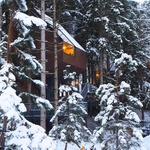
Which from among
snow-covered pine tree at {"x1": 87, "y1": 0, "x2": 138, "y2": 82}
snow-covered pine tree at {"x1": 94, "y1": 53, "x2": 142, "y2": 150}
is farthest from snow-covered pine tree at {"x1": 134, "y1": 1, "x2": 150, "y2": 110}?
snow-covered pine tree at {"x1": 94, "y1": 53, "x2": 142, "y2": 150}

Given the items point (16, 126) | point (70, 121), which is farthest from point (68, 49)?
point (16, 126)

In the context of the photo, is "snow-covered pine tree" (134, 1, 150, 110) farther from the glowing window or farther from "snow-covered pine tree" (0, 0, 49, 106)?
"snow-covered pine tree" (0, 0, 49, 106)

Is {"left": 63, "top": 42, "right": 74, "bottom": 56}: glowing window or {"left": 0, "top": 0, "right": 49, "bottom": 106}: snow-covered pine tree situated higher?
{"left": 63, "top": 42, "right": 74, "bottom": 56}: glowing window

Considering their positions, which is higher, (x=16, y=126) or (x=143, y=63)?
(x=143, y=63)

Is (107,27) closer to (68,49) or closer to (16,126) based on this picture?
(68,49)

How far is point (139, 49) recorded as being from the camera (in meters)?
27.8

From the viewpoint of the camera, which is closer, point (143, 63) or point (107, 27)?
point (107, 27)

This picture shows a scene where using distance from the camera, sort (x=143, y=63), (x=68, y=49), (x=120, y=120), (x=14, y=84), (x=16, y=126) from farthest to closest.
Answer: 1. (x=143, y=63)
2. (x=68, y=49)
3. (x=120, y=120)
4. (x=14, y=84)
5. (x=16, y=126)

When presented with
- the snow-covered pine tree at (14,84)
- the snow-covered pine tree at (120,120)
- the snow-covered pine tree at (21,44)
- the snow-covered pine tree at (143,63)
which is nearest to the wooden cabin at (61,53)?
the snow-covered pine tree at (143,63)

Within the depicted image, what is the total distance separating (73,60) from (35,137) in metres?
18.2

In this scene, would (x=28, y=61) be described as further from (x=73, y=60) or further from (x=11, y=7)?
(x=73, y=60)

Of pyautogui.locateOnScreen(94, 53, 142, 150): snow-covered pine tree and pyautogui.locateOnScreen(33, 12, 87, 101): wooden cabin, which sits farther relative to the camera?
pyautogui.locateOnScreen(33, 12, 87, 101): wooden cabin

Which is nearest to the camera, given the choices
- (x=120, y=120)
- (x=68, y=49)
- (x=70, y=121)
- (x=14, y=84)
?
(x=14, y=84)

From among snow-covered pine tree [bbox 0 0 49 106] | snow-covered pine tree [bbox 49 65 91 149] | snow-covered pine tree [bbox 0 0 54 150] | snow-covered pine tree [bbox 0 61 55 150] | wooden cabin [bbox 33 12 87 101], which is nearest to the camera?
snow-covered pine tree [bbox 0 61 55 150]
